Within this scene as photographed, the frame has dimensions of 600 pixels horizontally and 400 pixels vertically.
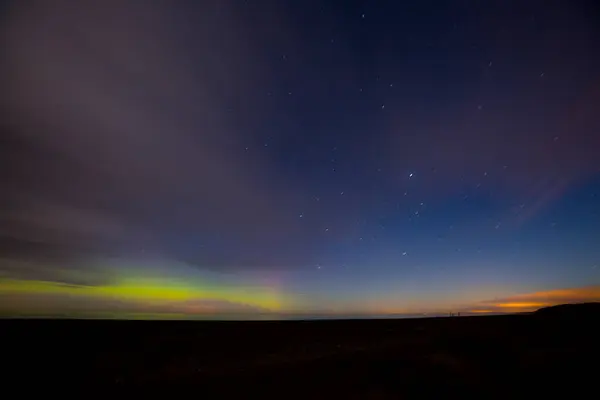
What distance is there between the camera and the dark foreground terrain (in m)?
12.2

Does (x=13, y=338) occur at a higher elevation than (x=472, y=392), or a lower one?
higher

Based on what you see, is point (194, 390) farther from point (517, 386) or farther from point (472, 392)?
point (517, 386)

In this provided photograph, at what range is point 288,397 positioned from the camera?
11.9m

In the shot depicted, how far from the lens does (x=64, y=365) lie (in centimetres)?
1673

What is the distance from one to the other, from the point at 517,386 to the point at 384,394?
515 centimetres

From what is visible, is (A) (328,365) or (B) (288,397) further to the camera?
(A) (328,365)

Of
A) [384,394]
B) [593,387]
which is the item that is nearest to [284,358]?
[384,394]

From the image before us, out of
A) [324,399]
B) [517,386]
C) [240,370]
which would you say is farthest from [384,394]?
[240,370]

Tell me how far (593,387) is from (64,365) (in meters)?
23.7

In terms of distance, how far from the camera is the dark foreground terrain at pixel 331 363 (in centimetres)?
1225

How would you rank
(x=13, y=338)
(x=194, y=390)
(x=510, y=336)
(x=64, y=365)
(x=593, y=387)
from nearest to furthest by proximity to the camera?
(x=593, y=387) → (x=194, y=390) → (x=64, y=365) → (x=510, y=336) → (x=13, y=338)

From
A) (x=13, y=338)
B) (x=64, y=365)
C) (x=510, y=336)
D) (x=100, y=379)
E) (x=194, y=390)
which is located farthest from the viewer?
(x=13, y=338)

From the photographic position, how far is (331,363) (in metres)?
15.4

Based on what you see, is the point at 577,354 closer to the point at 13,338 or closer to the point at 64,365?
the point at 64,365
